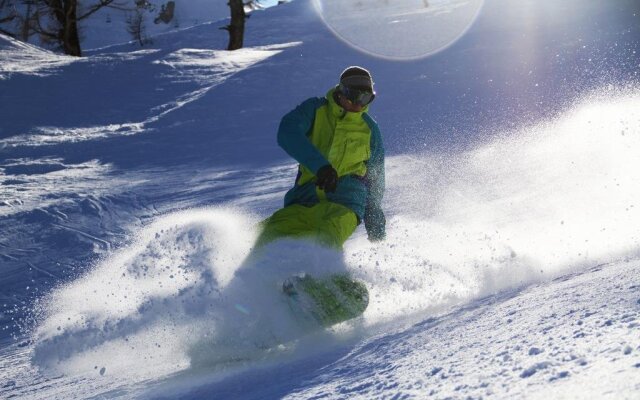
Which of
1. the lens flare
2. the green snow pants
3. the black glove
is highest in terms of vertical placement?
the lens flare

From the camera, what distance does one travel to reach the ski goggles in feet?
15.8

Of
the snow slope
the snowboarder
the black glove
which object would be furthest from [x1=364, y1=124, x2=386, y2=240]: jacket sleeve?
the black glove

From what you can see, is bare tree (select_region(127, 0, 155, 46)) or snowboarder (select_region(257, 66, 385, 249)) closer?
snowboarder (select_region(257, 66, 385, 249))

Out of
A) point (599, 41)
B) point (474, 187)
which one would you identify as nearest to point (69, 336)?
point (474, 187)

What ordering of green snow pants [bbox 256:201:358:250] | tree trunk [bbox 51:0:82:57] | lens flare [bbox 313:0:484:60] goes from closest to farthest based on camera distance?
green snow pants [bbox 256:201:358:250]
lens flare [bbox 313:0:484:60]
tree trunk [bbox 51:0:82:57]

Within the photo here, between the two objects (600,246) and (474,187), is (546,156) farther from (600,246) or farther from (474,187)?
(600,246)

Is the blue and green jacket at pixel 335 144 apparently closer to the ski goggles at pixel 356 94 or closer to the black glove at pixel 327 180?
the ski goggles at pixel 356 94

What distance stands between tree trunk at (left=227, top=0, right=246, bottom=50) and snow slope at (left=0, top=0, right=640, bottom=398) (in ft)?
6.90

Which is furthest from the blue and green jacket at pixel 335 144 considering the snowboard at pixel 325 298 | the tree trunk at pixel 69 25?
the tree trunk at pixel 69 25

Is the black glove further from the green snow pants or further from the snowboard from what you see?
the snowboard

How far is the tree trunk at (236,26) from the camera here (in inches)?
767

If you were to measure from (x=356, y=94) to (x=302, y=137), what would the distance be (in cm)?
44

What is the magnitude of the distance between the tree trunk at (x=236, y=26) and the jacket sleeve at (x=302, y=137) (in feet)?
48.9

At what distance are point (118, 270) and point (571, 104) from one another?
330 inches
